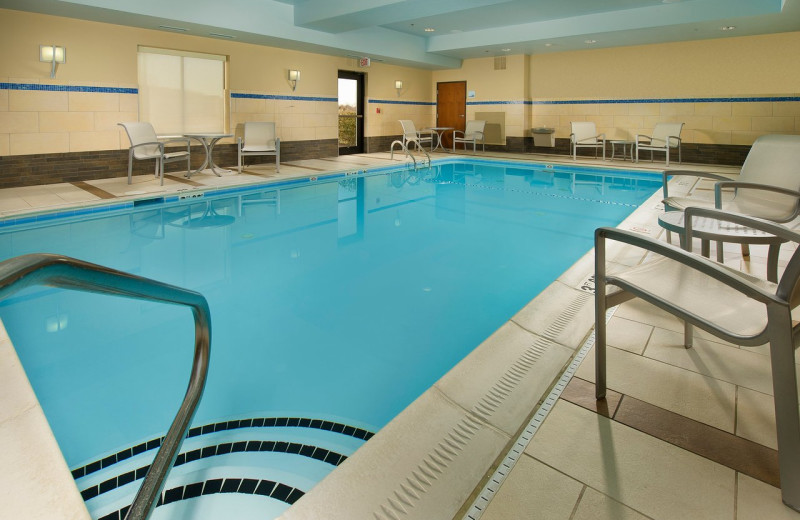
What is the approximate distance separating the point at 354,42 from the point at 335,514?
30.2ft

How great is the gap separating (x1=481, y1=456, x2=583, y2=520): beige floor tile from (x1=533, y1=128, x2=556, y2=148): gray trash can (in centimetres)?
1099

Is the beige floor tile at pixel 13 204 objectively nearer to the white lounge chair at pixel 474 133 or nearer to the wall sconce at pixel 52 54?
the wall sconce at pixel 52 54

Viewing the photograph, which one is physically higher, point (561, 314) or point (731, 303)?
point (731, 303)

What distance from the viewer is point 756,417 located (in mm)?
1607

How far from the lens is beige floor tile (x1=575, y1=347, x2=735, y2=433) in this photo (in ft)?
5.37

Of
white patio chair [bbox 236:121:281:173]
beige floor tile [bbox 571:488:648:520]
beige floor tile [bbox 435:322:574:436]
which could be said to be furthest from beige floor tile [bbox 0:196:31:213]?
beige floor tile [bbox 571:488:648:520]

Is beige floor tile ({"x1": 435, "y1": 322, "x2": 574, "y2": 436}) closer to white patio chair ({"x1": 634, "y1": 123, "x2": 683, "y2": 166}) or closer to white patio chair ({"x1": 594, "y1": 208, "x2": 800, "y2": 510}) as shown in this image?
white patio chair ({"x1": 594, "y1": 208, "x2": 800, "y2": 510})

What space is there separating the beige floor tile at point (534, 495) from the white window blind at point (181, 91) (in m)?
7.90

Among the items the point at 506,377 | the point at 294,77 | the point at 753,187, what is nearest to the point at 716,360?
the point at 506,377

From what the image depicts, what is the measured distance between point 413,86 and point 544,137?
11.6 ft

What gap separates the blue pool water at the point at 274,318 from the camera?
1800 millimetres

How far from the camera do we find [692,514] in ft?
3.98

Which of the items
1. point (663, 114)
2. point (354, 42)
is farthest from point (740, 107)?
point (354, 42)

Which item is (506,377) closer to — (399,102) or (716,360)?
(716,360)
